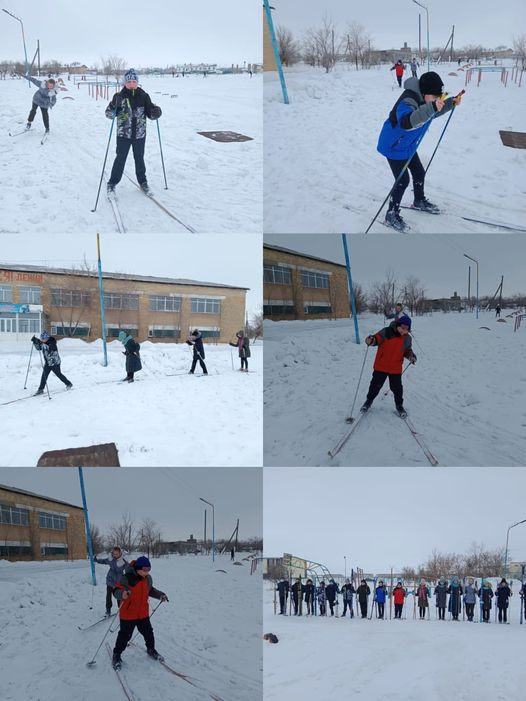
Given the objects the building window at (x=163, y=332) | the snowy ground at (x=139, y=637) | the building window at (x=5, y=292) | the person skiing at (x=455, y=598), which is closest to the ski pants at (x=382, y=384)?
the building window at (x=163, y=332)

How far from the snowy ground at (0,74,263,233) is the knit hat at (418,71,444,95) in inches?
42.0

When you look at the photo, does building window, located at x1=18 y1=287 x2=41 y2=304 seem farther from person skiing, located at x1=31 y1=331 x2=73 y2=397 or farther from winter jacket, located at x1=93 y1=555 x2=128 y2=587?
winter jacket, located at x1=93 y1=555 x2=128 y2=587

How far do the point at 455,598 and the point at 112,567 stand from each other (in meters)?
2.39

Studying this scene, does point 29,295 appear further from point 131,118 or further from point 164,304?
point 131,118

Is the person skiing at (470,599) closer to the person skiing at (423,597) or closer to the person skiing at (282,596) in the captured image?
the person skiing at (423,597)

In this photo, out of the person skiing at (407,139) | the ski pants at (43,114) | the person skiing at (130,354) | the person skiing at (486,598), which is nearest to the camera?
the person skiing at (407,139)

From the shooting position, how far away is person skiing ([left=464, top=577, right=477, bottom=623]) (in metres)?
4.18

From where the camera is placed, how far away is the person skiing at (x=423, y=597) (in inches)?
Result: 160

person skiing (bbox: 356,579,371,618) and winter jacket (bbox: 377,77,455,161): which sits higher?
winter jacket (bbox: 377,77,455,161)

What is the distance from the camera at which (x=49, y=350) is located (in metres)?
3.73

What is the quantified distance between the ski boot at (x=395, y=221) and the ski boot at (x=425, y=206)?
126 millimetres

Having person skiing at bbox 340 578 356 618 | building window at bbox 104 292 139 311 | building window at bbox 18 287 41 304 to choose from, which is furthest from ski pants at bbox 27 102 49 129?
person skiing at bbox 340 578 356 618

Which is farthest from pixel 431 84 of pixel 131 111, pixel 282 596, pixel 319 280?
pixel 282 596

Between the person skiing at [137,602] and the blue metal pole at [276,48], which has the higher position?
the blue metal pole at [276,48]
